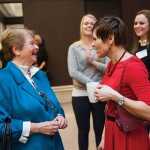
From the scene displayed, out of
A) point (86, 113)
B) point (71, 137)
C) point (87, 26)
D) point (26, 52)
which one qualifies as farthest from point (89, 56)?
point (71, 137)

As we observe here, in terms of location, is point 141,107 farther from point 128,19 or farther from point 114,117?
point 128,19

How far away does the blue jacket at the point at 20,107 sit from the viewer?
1.65 metres

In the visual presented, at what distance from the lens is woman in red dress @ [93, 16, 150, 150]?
154 cm

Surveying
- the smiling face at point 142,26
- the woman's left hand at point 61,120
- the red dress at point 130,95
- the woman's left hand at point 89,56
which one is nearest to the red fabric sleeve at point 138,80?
the red dress at point 130,95

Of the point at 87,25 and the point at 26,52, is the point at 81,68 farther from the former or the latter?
the point at 26,52

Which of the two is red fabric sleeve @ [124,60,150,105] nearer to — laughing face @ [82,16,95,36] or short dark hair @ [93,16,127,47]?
short dark hair @ [93,16,127,47]

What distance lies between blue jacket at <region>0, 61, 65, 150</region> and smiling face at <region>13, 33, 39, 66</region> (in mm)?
73

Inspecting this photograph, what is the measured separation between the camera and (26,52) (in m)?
1.85

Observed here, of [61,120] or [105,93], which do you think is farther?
[61,120]

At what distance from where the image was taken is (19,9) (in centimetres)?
683

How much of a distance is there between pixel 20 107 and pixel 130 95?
0.67 meters

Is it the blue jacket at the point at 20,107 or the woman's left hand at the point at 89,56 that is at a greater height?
the woman's left hand at the point at 89,56

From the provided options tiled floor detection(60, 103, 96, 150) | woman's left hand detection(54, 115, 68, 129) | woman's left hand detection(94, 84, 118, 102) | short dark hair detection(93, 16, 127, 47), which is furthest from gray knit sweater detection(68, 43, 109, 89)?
tiled floor detection(60, 103, 96, 150)

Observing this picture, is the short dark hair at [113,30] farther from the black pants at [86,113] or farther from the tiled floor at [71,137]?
the tiled floor at [71,137]
